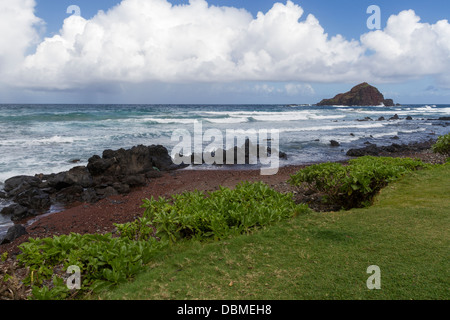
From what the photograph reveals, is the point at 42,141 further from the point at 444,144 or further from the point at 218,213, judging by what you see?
the point at 444,144

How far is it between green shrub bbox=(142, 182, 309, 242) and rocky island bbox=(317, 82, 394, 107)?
117 meters

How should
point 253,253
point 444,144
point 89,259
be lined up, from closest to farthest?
1. point 89,259
2. point 253,253
3. point 444,144

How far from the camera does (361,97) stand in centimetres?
11131

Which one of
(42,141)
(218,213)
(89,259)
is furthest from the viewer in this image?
(42,141)

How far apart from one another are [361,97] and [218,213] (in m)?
118

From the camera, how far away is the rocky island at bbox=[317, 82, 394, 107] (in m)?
112

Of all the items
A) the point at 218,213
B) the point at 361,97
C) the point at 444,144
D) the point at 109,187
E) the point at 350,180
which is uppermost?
the point at 361,97

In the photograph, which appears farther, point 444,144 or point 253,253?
point 444,144

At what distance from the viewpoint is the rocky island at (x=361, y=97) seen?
367 ft

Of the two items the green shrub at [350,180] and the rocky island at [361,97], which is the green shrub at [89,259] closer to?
the green shrub at [350,180]

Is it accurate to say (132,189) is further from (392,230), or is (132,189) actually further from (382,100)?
(382,100)

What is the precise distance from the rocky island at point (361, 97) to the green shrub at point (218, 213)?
383ft

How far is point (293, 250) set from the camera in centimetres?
398

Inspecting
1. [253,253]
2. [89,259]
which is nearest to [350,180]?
[253,253]
